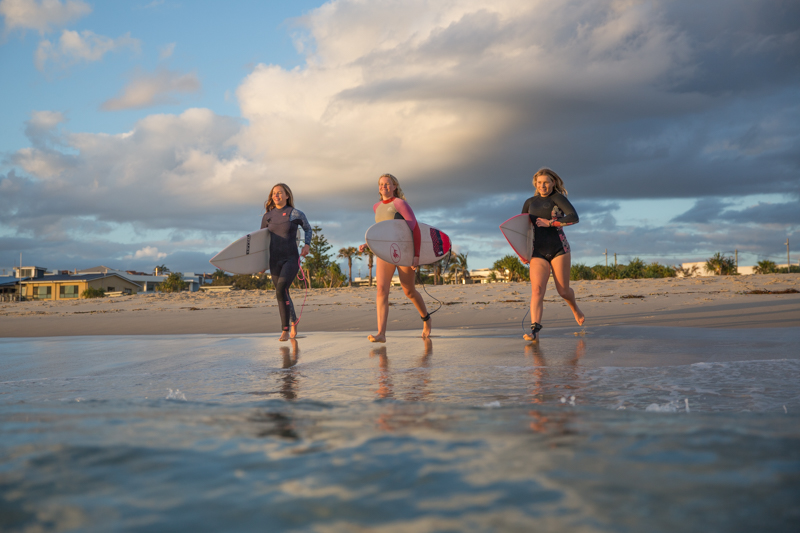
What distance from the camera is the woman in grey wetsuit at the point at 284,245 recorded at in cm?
735

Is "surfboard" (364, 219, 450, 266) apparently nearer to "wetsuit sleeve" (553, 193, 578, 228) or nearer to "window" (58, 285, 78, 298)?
"wetsuit sleeve" (553, 193, 578, 228)

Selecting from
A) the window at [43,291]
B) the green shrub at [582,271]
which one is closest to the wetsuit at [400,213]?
the green shrub at [582,271]

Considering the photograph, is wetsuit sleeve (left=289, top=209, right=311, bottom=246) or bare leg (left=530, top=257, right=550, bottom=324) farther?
wetsuit sleeve (left=289, top=209, right=311, bottom=246)

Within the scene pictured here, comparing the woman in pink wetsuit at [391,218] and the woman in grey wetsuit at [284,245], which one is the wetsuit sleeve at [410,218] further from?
the woman in grey wetsuit at [284,245]

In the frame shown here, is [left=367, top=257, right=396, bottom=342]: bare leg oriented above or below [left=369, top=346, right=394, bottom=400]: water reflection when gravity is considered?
above

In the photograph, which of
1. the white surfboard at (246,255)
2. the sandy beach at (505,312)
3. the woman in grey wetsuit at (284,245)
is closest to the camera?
the woman in grey wetsuit at (284,245)

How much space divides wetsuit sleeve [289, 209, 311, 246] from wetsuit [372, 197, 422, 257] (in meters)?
1.26

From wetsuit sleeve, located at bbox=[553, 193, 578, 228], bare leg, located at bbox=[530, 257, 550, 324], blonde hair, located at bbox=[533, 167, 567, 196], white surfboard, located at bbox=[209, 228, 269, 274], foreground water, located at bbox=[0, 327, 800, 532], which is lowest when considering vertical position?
foreground water, located at bbox=[0, 327, 800, 532]

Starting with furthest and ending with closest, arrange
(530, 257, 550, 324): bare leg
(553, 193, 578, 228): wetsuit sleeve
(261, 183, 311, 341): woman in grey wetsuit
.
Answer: (261, 183, 311, 341): woman in grey wetsuit → (553, 193, 578, 228): wetsuit sleeve → (530, 257, 550, 324): bare leg

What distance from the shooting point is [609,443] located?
145 cm

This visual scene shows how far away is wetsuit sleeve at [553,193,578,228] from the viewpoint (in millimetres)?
6293

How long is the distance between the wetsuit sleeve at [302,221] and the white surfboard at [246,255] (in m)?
0.75

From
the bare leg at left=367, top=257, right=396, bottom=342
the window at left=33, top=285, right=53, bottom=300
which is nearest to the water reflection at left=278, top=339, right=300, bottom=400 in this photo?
the bare leg at left=367, top=257, right=396, bottom=342

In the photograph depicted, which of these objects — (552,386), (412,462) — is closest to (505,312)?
(552,386)
